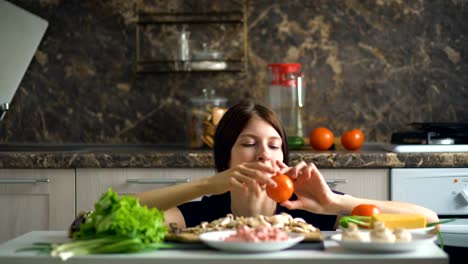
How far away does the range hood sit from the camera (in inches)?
149

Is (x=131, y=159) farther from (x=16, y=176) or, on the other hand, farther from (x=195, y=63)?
(x=195, y=63)

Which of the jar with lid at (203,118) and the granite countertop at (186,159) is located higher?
the jar with lid at (203,118)

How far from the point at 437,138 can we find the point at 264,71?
928 millimetres

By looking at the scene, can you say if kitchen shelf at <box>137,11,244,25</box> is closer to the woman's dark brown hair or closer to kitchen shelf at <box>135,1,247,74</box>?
kitchen shelf at <box>135,1,247,74</box>

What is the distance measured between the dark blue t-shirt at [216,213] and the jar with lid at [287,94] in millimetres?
1172

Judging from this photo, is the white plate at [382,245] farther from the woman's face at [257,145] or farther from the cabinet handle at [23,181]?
the cabinet handle at [23,181]

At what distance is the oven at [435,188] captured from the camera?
3.09m

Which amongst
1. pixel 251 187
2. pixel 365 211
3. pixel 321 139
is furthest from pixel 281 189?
pixel 321 139

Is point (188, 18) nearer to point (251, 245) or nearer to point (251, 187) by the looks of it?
point (251, 187)

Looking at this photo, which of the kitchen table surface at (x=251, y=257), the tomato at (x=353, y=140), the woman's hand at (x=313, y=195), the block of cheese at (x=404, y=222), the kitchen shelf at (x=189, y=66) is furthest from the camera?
the kitchen shelf at (x=189, y=66)

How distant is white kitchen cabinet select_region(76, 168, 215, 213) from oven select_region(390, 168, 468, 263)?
2.49 ft

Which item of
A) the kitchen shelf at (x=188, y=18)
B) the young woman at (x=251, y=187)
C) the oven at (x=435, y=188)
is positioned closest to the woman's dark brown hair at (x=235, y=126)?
the young woman at (x=251, y=187)

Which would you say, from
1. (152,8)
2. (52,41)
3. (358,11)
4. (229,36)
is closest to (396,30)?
(358,11)

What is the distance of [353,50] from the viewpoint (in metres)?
3.77
